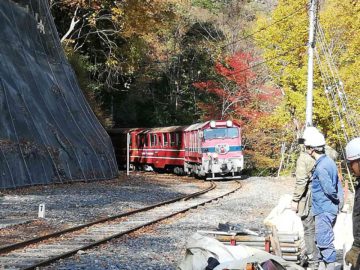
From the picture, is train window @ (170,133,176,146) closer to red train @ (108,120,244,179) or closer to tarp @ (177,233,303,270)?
red train @ (108,120,244,179)

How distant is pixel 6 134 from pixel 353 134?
1452cm

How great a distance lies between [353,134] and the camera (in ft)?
85.1

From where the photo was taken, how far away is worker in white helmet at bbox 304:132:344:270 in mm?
7449

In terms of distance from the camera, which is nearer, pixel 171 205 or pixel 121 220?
pixel 121 220

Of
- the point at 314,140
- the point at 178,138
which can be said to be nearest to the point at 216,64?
the point at 178,138

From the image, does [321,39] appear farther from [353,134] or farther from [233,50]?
[233,50]

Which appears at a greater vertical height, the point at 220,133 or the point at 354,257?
the point at 220,133

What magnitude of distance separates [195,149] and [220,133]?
1604mm

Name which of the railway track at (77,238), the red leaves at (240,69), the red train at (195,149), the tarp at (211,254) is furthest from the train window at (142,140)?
the tarp at (211,254)

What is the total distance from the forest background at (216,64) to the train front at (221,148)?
2.09m

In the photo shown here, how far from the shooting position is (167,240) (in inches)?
443

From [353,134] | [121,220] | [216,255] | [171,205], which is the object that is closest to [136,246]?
[121,220]

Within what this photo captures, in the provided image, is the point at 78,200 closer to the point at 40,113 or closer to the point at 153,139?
the point at 40,113

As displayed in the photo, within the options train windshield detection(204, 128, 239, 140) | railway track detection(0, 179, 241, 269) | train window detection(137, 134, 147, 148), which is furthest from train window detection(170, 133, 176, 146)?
railway track detection(0, 179, 241, 269)
